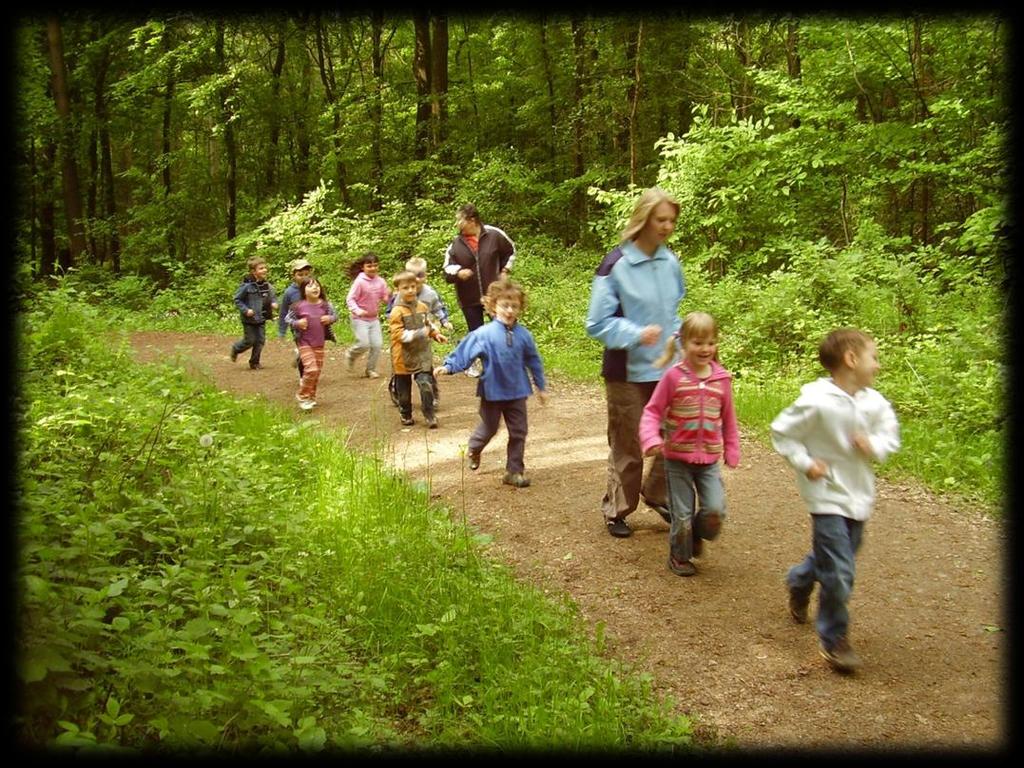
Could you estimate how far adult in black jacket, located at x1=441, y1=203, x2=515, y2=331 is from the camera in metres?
9.98

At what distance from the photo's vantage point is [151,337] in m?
17.3

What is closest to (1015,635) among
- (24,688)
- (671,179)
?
(24,688)

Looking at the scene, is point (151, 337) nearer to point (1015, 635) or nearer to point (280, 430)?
point (280, 430)

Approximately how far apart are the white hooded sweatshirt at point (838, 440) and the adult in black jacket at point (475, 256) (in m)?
6.38

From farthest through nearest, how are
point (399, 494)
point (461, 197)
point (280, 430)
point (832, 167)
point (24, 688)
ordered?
point (461, 197)
point (832, 167)
point (280, 430)
point (399, 494)
point (24, 688)

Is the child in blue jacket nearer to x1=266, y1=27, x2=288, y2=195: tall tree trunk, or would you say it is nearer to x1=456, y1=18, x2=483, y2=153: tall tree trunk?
x1=456, y1=18, x2=483, y2=153: tall tree trunk

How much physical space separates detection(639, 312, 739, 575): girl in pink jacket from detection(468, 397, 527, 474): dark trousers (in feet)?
6.81

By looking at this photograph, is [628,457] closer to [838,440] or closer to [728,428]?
[728,428]

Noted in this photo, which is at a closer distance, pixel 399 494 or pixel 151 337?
pixel 399 494

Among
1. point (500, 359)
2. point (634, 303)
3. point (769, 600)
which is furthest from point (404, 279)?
point (769, 600)

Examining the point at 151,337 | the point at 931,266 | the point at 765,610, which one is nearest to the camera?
the point at 765,610

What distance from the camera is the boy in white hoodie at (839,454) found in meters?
3.90

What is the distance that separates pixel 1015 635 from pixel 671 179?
1076cm

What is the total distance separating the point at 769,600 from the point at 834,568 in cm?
93
